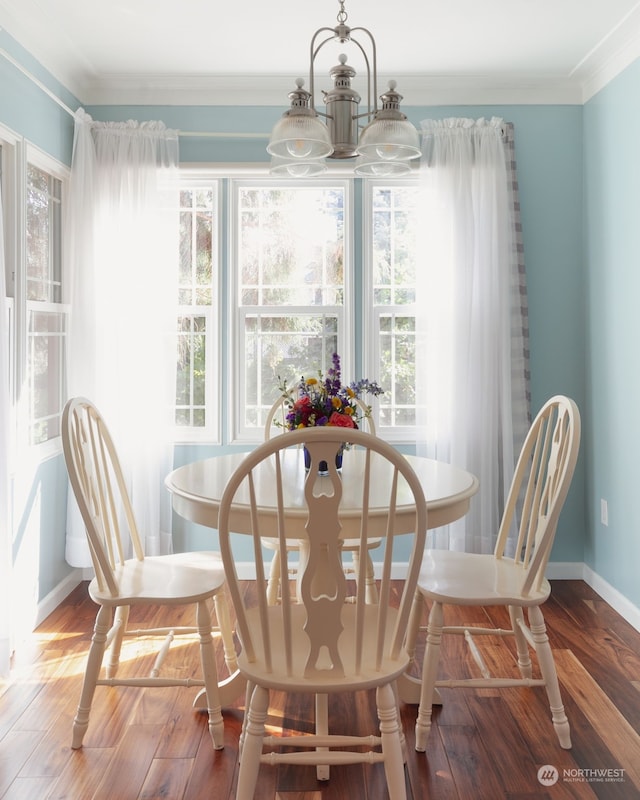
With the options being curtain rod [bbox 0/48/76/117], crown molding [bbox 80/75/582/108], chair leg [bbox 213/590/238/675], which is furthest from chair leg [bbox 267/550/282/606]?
crown molding [bbox 80/75/582/108]

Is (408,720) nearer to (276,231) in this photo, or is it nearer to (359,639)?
(359,639)

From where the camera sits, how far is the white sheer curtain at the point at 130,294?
3.67 meters

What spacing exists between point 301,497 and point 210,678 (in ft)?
2.00

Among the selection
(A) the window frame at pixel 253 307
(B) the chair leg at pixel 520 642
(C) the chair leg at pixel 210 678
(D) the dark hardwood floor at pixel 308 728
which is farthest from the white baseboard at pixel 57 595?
(B) the chair leg at pixel 520 642

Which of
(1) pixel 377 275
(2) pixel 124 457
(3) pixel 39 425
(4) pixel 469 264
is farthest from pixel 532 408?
(3) pixel 39 425

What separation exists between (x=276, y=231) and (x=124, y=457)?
4.76ft

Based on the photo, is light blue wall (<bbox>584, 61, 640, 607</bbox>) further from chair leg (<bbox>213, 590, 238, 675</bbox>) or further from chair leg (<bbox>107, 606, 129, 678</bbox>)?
chair leg (<bbox>107, 606, 129, 678</bbox>)

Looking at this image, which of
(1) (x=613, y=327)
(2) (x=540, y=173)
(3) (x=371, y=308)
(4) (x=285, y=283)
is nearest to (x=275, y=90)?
(4) (x=285, y=283)

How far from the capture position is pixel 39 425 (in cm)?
342

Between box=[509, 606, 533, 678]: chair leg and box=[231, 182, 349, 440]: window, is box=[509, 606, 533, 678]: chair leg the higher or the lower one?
the lower one

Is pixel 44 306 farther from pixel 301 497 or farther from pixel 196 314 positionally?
pixel 301 497

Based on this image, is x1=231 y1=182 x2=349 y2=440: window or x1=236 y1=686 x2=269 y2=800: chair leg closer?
x1=236 y1=686 x2=269 y2=800: chair leg

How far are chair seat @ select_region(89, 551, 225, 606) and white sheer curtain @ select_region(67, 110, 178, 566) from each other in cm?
131

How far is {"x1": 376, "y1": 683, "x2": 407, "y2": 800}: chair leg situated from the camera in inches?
64.5
